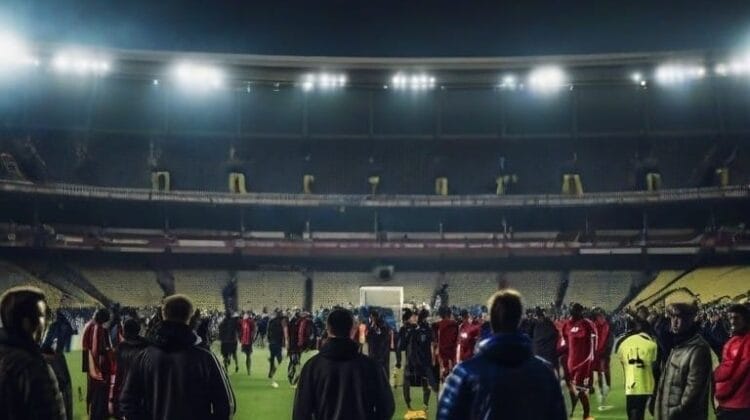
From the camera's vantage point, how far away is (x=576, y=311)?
44.0ft

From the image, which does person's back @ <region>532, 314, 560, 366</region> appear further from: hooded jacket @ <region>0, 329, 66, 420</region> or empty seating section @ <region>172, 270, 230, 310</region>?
empty seating section @ <region>172, 270, 230, 310</region>

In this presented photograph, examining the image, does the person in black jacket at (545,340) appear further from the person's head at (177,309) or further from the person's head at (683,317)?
the person's head at (177,309)

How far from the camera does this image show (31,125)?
45656 mm

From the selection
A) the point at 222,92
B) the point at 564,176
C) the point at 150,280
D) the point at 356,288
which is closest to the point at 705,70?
the point at 564,176

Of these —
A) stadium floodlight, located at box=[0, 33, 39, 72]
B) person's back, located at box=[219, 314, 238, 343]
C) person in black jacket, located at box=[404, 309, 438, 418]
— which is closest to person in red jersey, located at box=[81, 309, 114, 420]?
person in black jacket, located at box=[404, 309, 438, 418]

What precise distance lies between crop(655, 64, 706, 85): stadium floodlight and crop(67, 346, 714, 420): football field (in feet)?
84.9

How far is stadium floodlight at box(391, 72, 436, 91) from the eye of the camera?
48469 mm

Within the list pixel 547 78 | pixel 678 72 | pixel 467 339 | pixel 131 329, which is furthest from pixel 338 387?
pixel 678 72

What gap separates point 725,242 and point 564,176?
9.96 m

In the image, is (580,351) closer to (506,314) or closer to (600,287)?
(506,314)

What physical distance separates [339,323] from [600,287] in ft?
130

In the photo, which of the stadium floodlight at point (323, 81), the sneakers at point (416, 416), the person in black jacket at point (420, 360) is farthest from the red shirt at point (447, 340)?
the stadium floodlight at point (323, 81)

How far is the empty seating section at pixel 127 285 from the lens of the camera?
135 ft

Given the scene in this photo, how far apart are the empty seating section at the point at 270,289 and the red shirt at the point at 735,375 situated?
3620 centimetres
